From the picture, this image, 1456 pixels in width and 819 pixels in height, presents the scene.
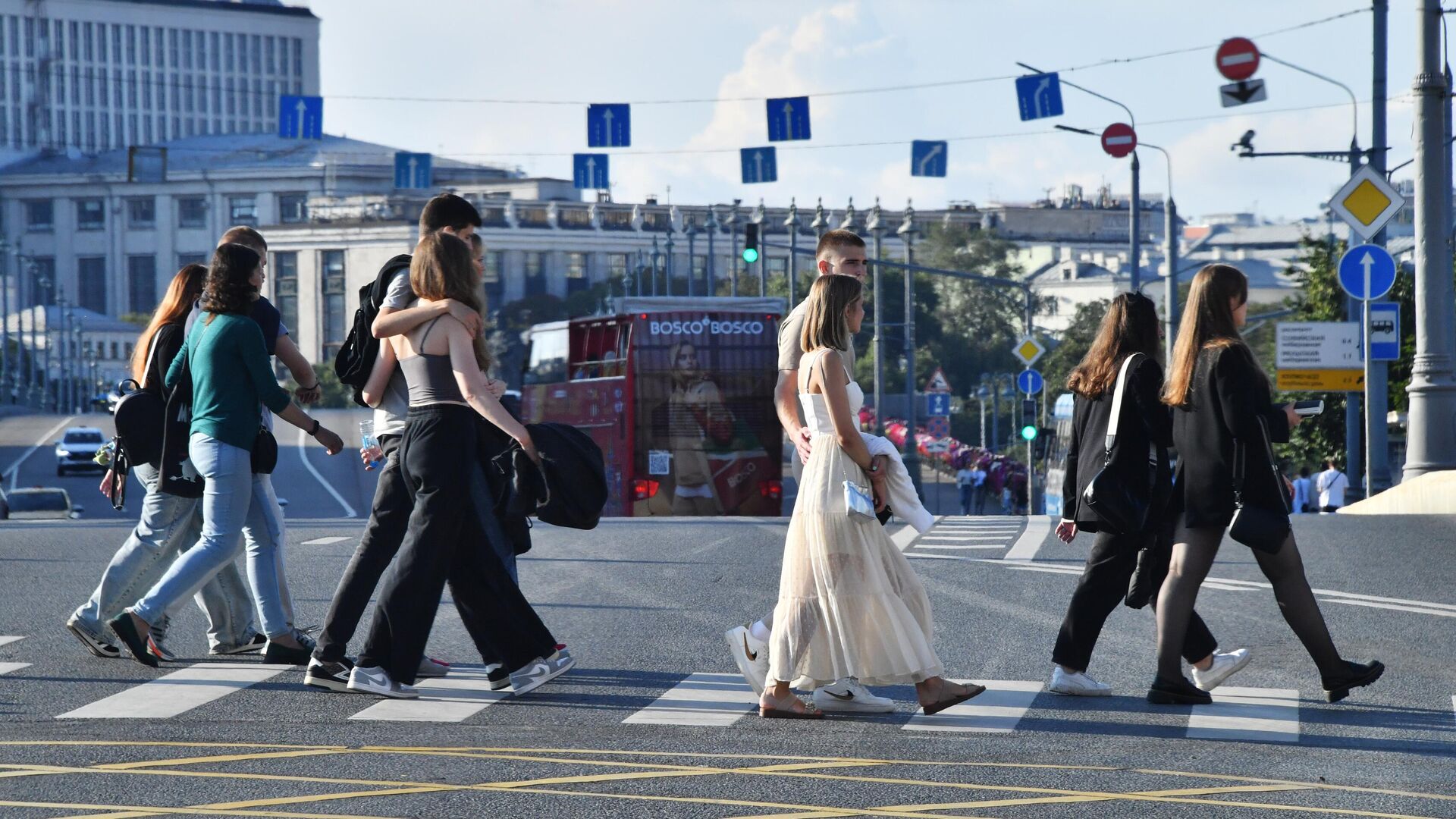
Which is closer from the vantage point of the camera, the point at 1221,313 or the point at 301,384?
the point at 1221,313

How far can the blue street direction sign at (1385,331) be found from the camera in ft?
73.4

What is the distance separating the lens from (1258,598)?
1178cm

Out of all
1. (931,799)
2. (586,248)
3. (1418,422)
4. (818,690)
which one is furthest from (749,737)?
(586,248)

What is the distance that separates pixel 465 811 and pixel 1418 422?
16254mm

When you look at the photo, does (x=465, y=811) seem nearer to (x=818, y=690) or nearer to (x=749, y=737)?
(x=749, y=737)

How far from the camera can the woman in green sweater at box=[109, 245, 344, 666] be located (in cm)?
865

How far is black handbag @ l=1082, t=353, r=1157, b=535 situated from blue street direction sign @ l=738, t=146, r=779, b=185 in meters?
40.3

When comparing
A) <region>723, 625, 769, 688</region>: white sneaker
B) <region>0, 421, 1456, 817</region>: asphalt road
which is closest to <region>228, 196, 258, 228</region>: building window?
<region>0, 421, 1456, 817</region>: asphalt road

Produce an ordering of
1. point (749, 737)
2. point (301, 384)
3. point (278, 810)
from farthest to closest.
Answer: point (301, 384) → point (749, 737) → point (278, 810)

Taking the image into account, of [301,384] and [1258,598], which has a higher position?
[301,384]

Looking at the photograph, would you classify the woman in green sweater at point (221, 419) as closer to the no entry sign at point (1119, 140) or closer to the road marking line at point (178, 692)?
the road marking line at point (178, 692)

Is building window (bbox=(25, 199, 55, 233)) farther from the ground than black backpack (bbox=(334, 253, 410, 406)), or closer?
farther from the ground

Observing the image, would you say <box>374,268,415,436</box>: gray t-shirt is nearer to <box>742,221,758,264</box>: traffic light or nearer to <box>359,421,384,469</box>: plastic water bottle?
<box>359,421,384,469</box>: plastic water bottle

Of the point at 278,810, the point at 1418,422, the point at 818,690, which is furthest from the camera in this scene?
the point at 1418,422
